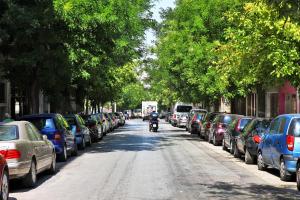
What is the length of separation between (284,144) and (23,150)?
19.9 feet

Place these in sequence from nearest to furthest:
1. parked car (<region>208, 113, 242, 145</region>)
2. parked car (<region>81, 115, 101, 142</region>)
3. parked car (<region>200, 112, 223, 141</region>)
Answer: parked car (<region>208, 113, 242, 145</region>), parked car (<region>81, 115, 101, 142</region>), parked car (<region>200, 112, 223, 141</region>)

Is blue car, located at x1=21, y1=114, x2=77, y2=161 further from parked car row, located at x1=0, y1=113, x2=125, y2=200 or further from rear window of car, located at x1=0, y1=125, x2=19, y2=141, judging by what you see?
rear window of car, located at x1=0, y1=125, x2=19, y2=141

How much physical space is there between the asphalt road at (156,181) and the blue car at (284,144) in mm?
397

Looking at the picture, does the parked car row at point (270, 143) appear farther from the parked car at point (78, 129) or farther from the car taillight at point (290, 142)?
the parked car at point (78, 129)

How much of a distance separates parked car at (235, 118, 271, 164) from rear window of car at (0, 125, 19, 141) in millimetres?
8084

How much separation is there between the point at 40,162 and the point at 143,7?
3354 cm

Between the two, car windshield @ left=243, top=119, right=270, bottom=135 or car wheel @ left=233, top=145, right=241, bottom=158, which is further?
car wheel @ left=233, top=145, right=241, bottom=158

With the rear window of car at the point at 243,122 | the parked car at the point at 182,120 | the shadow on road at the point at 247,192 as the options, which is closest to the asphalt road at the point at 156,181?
the shadow on road at the point at 247,192

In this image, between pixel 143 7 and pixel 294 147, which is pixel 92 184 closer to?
pixel 294 147

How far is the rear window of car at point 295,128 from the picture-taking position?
46.8 ft

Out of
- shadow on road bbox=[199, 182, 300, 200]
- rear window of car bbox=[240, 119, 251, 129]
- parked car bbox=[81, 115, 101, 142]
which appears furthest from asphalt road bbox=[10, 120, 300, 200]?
parked car bbox=[81, 115, 101, 142]

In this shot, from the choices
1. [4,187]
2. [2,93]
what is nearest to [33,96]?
[2,93]

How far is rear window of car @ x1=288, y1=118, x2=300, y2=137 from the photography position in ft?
46.8

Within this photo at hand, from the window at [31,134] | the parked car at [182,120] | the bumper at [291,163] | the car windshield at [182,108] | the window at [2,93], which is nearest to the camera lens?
the window at [31,134]
